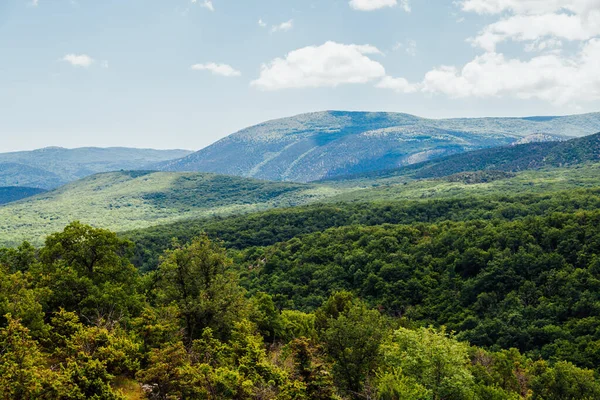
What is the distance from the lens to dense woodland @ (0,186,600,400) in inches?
1180

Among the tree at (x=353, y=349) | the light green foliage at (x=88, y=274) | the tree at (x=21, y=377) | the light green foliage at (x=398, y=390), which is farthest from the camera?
the light green foliage at (x=88, y=274)

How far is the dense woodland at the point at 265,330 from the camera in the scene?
2997cm

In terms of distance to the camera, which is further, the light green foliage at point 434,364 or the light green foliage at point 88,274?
the light green foliage at point 88,274

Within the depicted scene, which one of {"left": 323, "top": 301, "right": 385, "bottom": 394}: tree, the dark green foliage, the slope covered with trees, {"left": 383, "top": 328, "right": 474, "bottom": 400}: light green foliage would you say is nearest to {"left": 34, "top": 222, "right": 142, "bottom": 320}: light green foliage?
the slope covered with trees

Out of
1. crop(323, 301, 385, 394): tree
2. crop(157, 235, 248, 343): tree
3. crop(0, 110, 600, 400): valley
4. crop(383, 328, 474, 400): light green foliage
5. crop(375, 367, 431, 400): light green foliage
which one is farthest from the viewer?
crop(157, 235, 248, 343): tree

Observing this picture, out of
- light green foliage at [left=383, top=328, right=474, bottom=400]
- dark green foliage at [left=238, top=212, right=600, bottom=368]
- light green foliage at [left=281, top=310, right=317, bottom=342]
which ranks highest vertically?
light green foliage at [left=383, top=328, right=474, bottom=400]

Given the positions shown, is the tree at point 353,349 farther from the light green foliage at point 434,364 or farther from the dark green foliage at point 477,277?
the dark green foliage at point 477,277

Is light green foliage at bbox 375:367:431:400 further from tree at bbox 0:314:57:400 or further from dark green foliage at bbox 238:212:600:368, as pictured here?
dark green foliage at bbox 238:212:600:368

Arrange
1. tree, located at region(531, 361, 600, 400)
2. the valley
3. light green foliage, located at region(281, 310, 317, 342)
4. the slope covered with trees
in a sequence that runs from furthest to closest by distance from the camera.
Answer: light green foliage, located at region(281, 310, 317, 342) → tree, located at region(531, 361, 600, 400) → the valley → the slope covered with trees

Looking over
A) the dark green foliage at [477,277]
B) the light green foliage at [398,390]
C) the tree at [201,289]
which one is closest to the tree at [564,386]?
the light green foliage at [398,390]

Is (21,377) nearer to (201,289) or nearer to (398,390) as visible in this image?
(201,289)

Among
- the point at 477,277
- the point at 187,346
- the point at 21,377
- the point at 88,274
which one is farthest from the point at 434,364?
the point at 477,277

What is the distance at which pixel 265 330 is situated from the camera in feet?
183

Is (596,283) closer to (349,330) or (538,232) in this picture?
(538,232)
